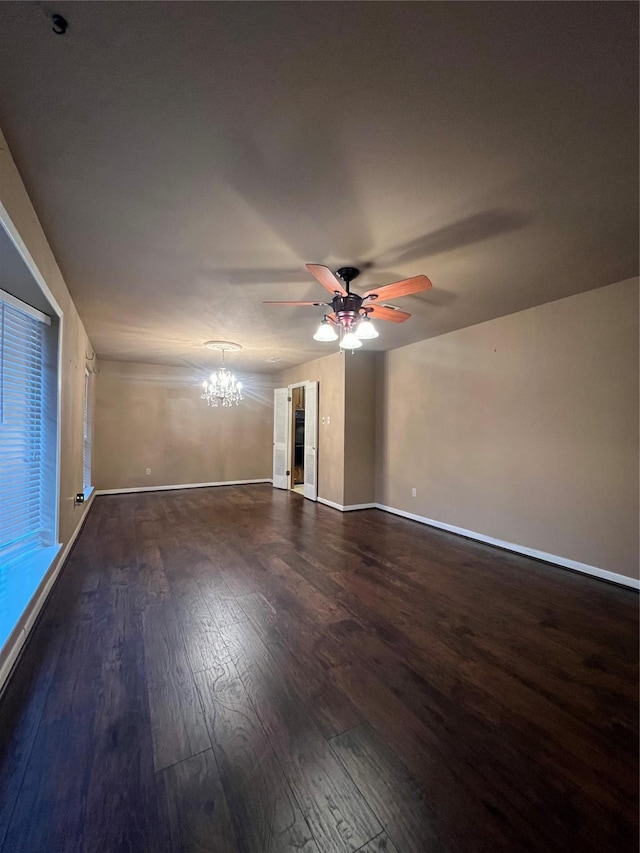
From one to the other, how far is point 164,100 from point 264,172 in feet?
1.56

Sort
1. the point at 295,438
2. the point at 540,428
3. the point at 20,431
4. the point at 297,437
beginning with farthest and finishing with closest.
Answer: the point at 297,437
the point at 295,438
the point at 540,428
the point at 20,431

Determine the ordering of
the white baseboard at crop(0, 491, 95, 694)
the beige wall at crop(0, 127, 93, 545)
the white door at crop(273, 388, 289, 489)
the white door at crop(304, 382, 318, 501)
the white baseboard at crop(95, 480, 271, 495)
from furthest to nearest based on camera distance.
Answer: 1. the white door at crop(273, 388, 289, 489)
2. the white baseboard at crop(95, 480, 271, 495)
3. the white door at crop(304, 382, 318, 501)
4. the white baseboard at crop(0, 491, 95, 694)
5. the beige wall at crop(0, 127, 93, 545)

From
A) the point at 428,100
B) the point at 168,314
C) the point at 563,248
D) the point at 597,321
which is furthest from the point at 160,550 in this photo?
the point at 597,321

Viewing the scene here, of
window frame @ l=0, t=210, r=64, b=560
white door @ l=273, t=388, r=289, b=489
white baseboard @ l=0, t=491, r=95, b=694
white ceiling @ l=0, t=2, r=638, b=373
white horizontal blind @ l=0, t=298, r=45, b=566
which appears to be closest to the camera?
white ceiling @ l=0, t=2, r=638, b=373

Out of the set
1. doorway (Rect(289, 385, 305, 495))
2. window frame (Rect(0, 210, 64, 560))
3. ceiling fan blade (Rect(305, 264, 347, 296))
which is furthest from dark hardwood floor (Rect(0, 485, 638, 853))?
doorway (Rect(289, 385, 305, 495))

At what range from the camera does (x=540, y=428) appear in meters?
3.42

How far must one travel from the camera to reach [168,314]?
3.66 metres

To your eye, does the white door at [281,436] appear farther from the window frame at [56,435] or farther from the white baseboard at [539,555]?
the window frame at [56,435]

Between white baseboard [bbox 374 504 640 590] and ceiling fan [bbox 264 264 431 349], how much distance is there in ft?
8.94

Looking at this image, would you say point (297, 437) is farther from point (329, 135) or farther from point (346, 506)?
point (329, 135)

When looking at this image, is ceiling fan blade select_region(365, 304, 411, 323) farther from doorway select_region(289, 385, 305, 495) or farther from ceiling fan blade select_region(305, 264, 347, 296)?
doorway select_region(289, 385, 305, 495)

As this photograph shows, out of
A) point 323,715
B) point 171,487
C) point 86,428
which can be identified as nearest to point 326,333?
point 323,715

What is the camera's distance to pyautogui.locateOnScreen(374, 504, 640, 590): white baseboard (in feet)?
9.46

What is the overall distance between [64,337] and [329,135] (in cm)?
263
